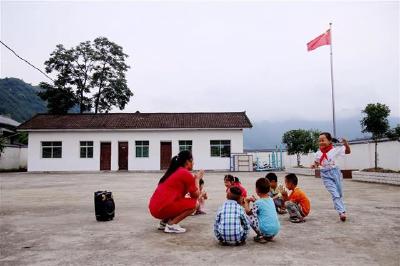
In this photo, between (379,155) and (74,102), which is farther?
(74,102)

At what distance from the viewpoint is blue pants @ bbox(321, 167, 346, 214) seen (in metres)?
6.17

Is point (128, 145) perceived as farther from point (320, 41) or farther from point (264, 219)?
Result: point (264, 219)

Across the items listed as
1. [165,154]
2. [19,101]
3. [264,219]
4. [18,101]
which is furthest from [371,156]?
[19,101]

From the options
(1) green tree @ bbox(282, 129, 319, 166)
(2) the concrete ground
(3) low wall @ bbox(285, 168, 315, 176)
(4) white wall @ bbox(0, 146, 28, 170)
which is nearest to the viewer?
(2) the concrete ground

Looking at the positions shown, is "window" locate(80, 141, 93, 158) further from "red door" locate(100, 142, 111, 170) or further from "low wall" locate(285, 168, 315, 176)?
"low wall" locate(285, 168, 315, 176)

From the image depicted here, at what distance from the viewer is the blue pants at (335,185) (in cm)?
617

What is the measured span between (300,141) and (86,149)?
1741 cm

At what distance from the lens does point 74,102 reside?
1604 inches

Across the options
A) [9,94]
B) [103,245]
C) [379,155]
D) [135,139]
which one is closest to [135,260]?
[103,245]

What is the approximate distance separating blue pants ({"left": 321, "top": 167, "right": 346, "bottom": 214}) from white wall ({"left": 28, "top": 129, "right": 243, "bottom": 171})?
23080 millimetres

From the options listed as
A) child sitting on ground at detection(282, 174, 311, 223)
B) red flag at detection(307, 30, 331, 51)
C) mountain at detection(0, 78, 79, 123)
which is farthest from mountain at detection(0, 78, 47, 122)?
child sitting on ground at detection(282, 174, 311, 223)

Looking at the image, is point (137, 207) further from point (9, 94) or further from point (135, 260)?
point (9, 94)

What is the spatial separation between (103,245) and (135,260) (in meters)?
0.91

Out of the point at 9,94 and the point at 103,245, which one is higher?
the point at 9,94
